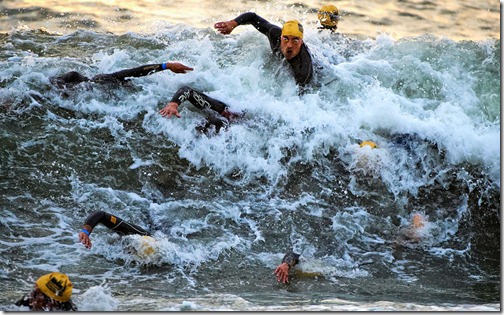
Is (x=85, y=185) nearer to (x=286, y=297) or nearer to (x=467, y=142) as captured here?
(x=286, y=297)

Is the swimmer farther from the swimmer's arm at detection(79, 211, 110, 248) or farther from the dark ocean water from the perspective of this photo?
the swimmer's arm at detection(79, 211, 110, 248)

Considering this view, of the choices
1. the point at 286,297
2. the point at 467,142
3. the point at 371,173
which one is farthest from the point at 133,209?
the point at 467,142

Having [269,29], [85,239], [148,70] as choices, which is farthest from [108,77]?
[85,239]

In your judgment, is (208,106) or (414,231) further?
(208,106)

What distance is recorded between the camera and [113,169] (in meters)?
6.88

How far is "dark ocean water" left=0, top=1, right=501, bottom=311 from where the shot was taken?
216 inches

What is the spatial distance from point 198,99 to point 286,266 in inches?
96.5

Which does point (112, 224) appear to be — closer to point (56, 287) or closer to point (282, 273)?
point (56, 287)

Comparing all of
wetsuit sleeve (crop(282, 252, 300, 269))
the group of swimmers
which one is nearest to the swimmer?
the group of swimmers

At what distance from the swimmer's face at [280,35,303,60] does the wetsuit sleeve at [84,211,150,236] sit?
9.69 ft

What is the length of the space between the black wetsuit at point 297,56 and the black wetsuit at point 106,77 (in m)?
1.20

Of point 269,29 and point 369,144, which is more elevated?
point 269,29

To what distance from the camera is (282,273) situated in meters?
5.54

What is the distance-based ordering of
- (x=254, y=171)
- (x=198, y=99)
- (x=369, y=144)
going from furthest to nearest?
(x=198, y=99), (x=369, y=144), (x=254, y=171)
